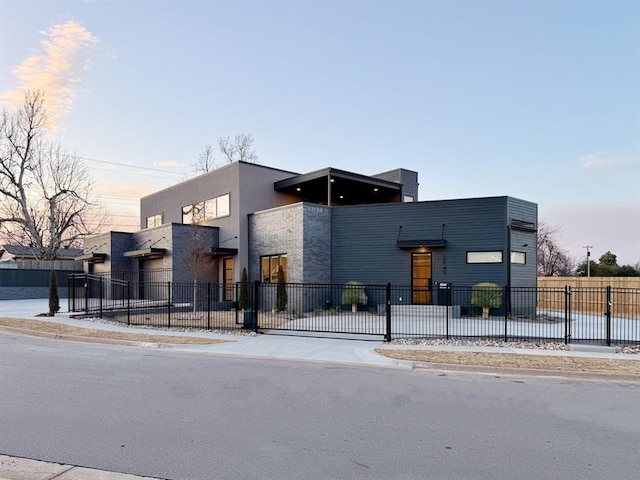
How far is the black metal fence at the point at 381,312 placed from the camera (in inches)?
613

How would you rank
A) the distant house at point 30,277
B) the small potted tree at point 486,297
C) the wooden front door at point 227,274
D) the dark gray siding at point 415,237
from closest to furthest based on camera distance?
the small potted tree at point 486,297, the dark gray siding at point 415,237, the wooden front door at point 227,274, the distant house at point 30,277

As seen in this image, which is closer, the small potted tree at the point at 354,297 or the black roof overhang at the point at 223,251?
the small potted tree at the point at 354,297

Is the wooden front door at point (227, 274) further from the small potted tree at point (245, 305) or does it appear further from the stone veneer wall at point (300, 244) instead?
the stone veneer wall at point (300, 244)

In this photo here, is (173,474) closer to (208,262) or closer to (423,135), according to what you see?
(208,262)

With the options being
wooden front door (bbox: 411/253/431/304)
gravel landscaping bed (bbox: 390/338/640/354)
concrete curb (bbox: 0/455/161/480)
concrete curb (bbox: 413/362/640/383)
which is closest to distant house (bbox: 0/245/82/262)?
wooden front door (bbox: 411/253/431/304)

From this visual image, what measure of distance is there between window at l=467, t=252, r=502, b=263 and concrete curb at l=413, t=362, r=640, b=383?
1115 cm

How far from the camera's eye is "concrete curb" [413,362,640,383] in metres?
9.39

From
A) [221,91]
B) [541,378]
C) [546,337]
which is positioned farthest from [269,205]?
[541,378]

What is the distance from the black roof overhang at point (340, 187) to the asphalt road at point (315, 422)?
15583 mm

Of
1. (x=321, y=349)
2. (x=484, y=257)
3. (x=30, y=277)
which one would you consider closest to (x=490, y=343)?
(x=321, y=349)

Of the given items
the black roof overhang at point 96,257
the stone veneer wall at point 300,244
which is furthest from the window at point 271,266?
the black roof overhang at point 96,257

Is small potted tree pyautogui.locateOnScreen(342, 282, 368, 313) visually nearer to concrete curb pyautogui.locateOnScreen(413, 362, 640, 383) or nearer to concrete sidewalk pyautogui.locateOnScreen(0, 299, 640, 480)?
concrete sidewalk pyautogui.locateOnScreen(0, 299, 640, 480)

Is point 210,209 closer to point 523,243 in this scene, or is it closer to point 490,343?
point 523,243

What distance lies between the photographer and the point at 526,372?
977 cm
